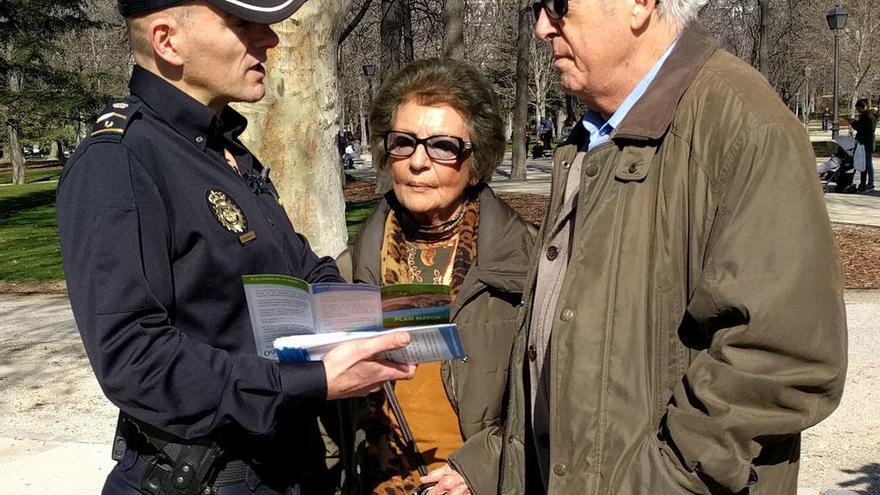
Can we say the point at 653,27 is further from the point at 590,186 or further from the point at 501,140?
the point at 501,140

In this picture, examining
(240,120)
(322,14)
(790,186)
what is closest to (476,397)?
(240,120)

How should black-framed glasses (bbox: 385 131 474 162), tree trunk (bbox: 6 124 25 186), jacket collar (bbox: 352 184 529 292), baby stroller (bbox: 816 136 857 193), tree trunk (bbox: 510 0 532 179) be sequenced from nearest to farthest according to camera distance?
jacket collar (bbox: 352 184 529 292) → black-framed glasses (bbox: 385 131 474 162) → baby stroller (bbox: 816 136 857 193) → tree trunk (bbox: 510 0 532 179) → tree trunk (bbox: 6 124 25 186)

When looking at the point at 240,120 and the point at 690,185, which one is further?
the point at 240,120

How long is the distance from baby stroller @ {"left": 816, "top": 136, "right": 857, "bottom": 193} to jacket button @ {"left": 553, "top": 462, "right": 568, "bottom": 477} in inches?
712

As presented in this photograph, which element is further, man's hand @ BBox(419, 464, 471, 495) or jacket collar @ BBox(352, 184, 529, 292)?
jacket collar @ BBox(352, 184, 529, 292)

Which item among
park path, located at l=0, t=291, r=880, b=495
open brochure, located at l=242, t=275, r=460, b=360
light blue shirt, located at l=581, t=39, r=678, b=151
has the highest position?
light blue shirt, located at l=581, t=39, r=678, b=151

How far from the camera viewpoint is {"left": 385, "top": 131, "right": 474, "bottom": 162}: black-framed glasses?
→ 2.96m

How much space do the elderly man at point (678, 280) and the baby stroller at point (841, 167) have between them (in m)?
17.9

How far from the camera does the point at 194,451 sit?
6.80ft

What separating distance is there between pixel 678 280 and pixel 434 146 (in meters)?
1.18

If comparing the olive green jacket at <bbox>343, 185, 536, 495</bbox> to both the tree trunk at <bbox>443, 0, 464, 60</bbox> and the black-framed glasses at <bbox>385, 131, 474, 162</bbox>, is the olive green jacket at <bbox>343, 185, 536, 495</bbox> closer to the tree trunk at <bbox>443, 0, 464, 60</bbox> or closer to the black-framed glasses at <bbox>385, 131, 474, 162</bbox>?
the black-framed glasses at <bbox>385, 131, 474, 162</bbox>

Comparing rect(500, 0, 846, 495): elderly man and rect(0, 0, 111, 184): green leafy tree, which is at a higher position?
rect(0, 0, 111, 184): green leafy tree

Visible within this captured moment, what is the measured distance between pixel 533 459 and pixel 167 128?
1.26 m

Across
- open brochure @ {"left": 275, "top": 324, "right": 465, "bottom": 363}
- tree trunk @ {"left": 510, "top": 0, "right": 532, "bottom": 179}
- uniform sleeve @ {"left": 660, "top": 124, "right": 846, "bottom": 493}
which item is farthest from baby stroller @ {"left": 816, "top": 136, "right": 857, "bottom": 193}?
uniform sleeve @ {"left": 660, "top": 124, "right": 846, "bottom": 493}
